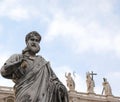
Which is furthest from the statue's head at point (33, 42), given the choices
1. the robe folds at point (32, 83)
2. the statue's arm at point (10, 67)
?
the statue's arm at point (10, 67)

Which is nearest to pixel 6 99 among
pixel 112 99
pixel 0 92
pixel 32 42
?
pixel 0 92

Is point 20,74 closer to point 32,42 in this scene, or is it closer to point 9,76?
point 9,76

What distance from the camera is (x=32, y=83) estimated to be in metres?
4.15

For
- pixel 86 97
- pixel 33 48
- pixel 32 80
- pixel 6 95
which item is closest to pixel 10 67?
pixel 32 80

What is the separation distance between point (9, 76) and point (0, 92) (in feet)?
102

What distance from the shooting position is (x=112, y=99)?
38.4 meters

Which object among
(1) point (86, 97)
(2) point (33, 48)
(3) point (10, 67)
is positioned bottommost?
(3) point (10, 67)

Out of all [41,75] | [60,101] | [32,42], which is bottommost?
[60,101]

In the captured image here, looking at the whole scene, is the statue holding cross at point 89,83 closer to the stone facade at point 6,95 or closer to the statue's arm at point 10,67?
the stone facade at point 6,95

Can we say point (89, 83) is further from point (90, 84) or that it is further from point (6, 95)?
point (6, 95)

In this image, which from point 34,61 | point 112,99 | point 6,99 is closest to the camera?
point 34,61

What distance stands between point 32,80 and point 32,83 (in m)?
0.04

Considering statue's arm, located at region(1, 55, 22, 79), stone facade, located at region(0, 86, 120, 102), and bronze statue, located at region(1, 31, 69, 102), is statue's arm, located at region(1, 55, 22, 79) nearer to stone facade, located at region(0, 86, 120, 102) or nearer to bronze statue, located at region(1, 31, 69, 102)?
bronze statue, located at region(1, 31, 69, 102)

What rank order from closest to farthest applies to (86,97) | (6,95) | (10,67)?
(10,67) → (6,95) → (86,97)
